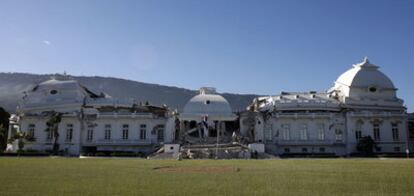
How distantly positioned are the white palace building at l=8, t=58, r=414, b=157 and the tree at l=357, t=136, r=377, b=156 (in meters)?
2.74

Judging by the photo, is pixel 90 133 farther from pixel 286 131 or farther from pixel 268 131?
pixel 286 131

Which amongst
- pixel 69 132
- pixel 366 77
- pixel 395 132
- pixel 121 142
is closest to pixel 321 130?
pixel 395 132

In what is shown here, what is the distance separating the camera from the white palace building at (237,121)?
237ft

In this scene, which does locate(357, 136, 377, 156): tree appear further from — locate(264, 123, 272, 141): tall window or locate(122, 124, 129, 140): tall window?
locate(122, 124, 129, 140): tall window

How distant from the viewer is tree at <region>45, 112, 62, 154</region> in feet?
236

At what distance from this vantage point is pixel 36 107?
260 ft

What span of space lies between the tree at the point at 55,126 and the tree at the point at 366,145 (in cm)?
5284

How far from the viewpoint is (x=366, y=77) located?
8000cm

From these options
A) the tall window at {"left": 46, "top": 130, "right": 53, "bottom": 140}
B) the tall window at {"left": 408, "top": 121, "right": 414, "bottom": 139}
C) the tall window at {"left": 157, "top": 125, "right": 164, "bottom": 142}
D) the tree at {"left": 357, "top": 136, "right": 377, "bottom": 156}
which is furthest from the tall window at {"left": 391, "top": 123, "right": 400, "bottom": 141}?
the tall window at {"left": 46, "top": 130, "right": 53, "bottom": 140}

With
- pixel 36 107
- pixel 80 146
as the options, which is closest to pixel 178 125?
pixel 80 146

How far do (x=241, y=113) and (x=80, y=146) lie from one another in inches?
1210

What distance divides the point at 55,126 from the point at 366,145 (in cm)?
5477

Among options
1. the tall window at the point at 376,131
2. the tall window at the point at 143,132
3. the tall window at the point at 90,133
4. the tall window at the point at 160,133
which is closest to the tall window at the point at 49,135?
the tall window at the point at 90,133

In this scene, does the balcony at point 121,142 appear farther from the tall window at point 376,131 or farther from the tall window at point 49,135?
the tall window at point 376,131
